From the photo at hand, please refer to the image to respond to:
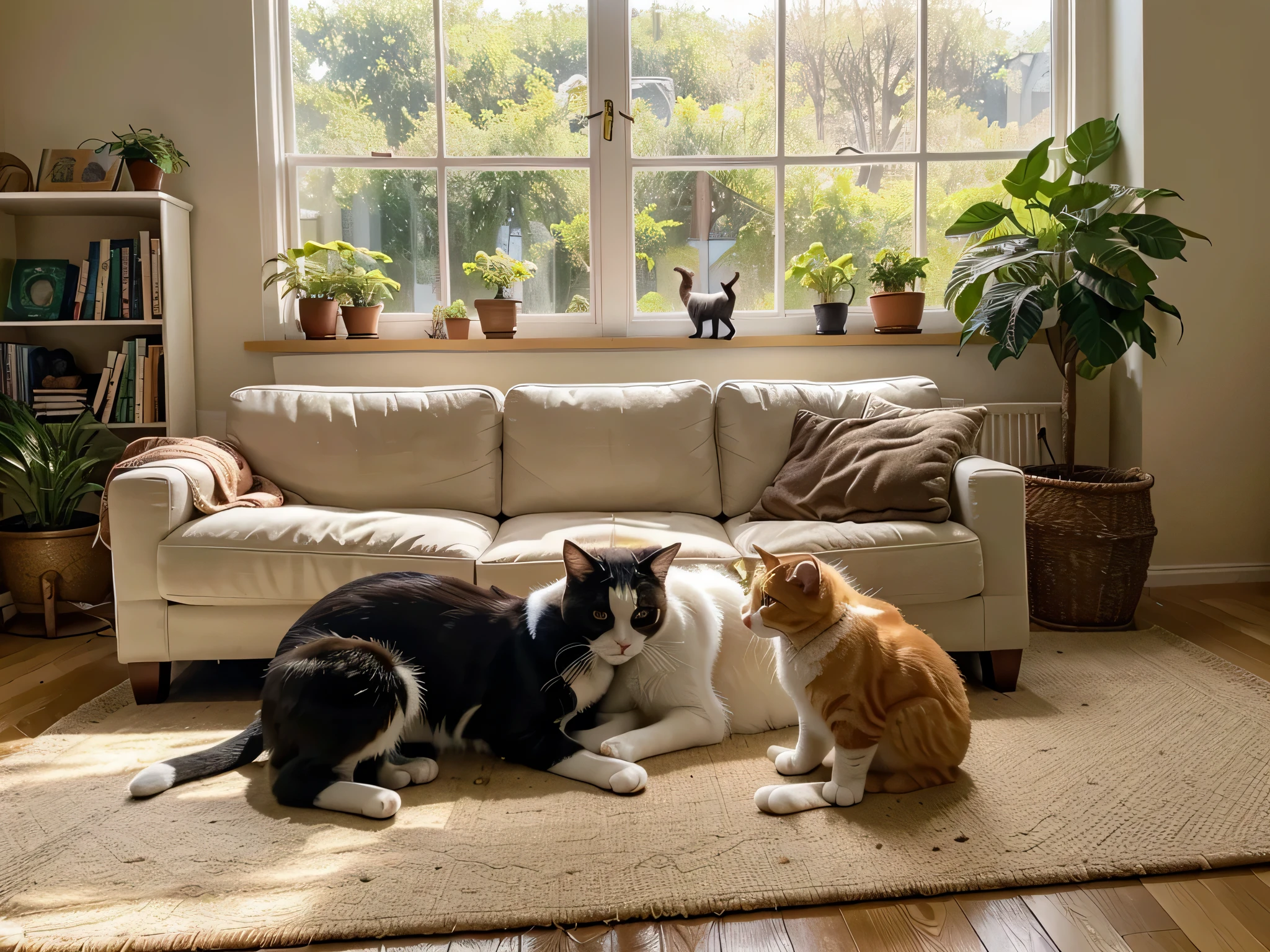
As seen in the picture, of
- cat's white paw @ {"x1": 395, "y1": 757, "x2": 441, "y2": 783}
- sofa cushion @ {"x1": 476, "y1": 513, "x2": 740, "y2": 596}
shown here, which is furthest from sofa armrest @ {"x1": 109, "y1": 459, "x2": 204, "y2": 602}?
cat's white paw @ {"x1": 395, "y1": 757, "x2": 441, "y2": 783}

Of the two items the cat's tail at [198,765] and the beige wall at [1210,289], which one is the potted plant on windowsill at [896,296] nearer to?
the beige wall at [1210,289]

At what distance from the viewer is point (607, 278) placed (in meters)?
3.45

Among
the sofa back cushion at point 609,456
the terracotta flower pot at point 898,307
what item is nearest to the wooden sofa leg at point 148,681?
the sofa back cushion at point 609,456

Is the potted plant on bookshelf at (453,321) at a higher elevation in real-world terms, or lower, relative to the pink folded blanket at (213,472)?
higher

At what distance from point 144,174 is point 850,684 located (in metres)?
2.97

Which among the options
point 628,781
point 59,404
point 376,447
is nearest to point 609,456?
point 376,447

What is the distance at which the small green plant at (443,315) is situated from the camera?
129 inches

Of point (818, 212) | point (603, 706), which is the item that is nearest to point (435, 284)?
point (818, 212)

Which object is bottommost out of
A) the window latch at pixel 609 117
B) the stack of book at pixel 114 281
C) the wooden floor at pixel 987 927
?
the wooden floor at pixel 987 927

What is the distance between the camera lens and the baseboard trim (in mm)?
3270

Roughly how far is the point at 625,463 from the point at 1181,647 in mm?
1714

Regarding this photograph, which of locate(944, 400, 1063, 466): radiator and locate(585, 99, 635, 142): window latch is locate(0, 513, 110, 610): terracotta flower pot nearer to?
locate(585, 99, 635, 142): window latch

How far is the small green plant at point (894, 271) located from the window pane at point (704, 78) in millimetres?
633

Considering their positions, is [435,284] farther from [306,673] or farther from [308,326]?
[306,673]
